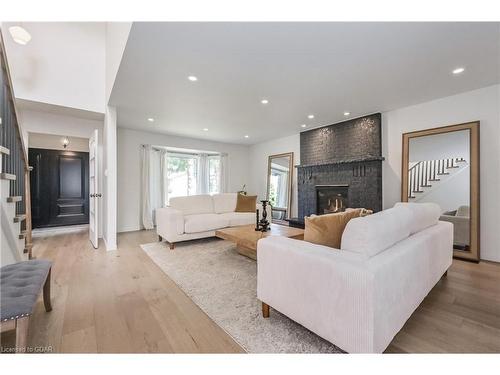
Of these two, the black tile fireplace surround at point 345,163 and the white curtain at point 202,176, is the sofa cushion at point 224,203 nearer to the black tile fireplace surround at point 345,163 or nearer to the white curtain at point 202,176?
the black tile fireplace surround at point 345,163

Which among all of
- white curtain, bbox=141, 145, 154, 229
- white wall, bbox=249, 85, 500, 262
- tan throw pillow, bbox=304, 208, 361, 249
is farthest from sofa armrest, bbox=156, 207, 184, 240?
white wall, bbox=249, 85, 500, 262

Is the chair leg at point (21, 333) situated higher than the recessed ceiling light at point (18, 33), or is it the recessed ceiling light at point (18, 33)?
the recessed ceiling light at point (18, 33)

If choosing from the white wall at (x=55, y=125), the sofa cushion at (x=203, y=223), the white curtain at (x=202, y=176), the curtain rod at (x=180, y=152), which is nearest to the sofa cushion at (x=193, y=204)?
the sofa cushion at (x=203, y=223)

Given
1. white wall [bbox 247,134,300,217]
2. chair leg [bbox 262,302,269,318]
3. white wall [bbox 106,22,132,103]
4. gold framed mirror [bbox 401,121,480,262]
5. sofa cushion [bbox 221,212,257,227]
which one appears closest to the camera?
chair leg [bbox 262,302,269,318]

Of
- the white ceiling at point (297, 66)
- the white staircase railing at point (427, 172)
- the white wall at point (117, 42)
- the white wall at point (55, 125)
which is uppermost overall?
the white wall at point (117, 42)

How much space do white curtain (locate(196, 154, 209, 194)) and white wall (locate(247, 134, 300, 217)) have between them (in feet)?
4.72

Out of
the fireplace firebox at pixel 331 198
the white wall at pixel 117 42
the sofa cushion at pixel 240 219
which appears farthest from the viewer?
the fireplace firebox at pixel 331 198

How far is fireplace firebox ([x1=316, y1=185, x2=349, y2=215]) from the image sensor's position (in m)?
4.34

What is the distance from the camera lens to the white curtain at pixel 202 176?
6.18 m

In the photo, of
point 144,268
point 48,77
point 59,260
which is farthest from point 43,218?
point 144,268

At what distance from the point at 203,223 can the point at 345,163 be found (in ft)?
9.75

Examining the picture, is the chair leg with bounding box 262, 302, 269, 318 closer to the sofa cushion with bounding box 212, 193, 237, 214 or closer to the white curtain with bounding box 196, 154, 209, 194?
the sofa cushion with bounding box 212, 193, 237, 214

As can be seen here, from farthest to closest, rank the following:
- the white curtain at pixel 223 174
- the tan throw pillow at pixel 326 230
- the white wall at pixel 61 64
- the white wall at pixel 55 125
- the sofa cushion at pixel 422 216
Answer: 1. the white curtain at pixel 223 174
2. the white wall at pixel 55 125
3. the white wall at pixel 61 64
4. the sofa cushion at pixel 422 216
5. the tan throw pillow at pixel 326 230

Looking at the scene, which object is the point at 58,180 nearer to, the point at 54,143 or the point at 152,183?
the point at 54,143
